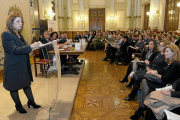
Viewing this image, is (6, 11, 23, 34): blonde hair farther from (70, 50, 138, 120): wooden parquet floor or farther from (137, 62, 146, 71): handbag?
(137, 62, 146, 71): handbag

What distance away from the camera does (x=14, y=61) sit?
7.10 ft

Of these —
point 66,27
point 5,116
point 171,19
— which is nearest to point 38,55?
point 5,116

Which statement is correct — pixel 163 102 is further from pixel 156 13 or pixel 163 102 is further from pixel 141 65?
pixel 156 13

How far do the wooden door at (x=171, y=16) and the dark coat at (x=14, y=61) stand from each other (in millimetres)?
9260

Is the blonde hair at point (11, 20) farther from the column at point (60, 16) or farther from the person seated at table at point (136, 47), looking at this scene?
the column at point (60, 16)

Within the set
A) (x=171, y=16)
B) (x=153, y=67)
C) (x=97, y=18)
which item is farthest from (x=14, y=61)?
(x=97, y=18)

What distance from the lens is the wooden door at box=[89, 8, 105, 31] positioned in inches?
607

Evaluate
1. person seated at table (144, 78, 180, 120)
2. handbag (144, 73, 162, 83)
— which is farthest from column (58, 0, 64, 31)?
person seated at table (144, 78, 180, 120)

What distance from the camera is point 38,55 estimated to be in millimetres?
4453

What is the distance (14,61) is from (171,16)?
32.2 feet

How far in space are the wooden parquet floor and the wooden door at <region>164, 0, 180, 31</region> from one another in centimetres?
637

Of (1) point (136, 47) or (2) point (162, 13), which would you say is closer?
(1) point (136, 47)

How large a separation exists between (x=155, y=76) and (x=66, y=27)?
14.0m

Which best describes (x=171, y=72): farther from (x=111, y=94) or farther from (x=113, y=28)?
(x=113, y=28)
